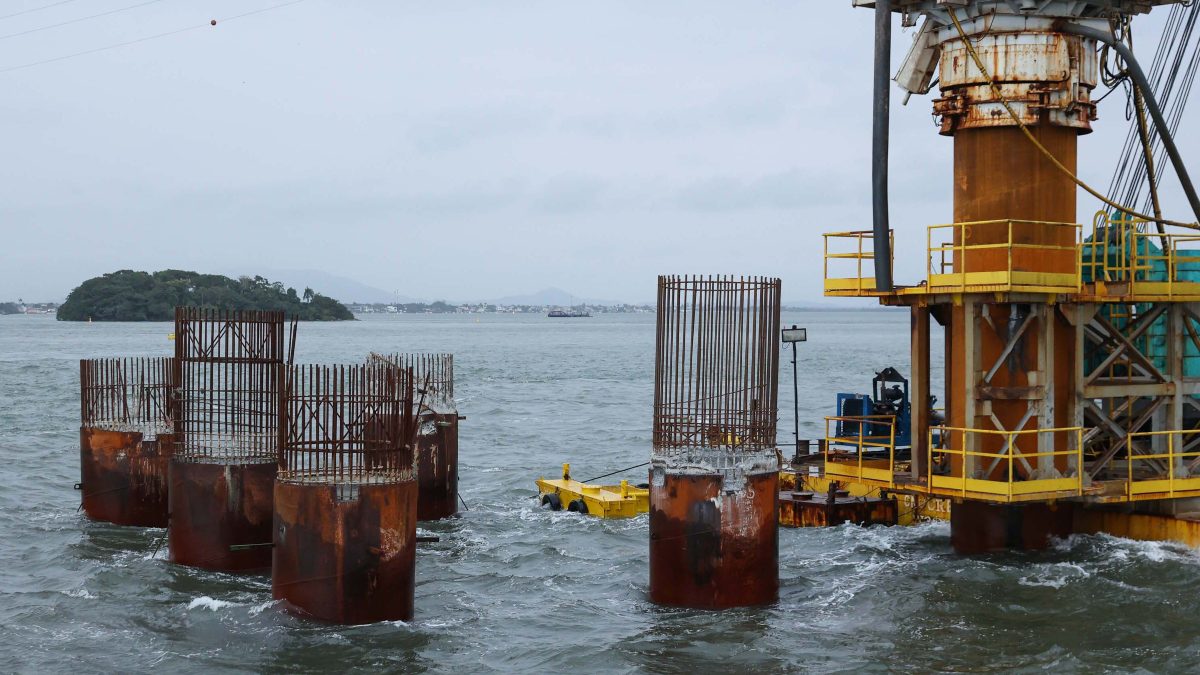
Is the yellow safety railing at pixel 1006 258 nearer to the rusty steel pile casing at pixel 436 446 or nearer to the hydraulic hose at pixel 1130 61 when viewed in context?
the hydraulic hose at pixel 1130 61

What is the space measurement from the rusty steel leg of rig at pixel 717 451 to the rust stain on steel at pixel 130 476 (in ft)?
43.5

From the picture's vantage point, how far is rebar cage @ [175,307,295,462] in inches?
976

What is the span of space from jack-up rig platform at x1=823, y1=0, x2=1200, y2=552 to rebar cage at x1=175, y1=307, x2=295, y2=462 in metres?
10.8

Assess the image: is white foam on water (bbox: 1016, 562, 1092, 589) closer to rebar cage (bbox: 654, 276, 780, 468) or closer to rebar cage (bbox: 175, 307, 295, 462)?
rebar cage (bbox: 654, 276, 780, 468)

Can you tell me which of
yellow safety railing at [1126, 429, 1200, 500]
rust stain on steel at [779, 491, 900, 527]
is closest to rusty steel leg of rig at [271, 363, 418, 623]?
rust stain on steel at [779, 491, 900, 527]

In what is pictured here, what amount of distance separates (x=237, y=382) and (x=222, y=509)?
9.17 feet

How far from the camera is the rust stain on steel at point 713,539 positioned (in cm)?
2039

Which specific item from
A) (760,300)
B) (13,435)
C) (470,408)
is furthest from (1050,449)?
(470,408)

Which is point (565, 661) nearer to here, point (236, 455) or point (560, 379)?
point (236, 455)

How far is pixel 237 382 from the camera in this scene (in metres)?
25.6

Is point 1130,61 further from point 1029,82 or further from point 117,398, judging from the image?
point 117,398

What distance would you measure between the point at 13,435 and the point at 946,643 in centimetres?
4272

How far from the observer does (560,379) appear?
335 feet

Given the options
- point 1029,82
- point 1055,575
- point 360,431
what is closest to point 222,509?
point 360,431
